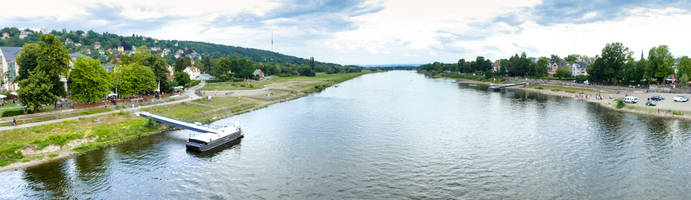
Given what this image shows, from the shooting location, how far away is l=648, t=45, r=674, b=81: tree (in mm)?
90938

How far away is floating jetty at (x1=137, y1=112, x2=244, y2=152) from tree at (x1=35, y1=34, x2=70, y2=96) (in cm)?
980

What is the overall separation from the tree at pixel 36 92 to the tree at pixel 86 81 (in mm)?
4173

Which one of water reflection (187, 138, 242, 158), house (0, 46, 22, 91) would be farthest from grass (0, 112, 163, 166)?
house (0, 46, 22, 91)

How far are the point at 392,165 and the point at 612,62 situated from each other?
95.6 m

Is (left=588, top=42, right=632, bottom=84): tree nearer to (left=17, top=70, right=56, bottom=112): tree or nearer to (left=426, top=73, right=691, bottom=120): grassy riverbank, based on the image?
(left=426, top=73, right=691, bottom=120): grassy riverbank

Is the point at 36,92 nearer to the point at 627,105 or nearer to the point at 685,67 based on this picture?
the point at 627,105

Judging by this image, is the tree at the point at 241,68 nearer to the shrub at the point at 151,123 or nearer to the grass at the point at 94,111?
the grass at the point at 94,111

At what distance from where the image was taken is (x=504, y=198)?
25453mm

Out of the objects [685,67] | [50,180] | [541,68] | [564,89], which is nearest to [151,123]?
[50,180]

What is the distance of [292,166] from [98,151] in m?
20.5

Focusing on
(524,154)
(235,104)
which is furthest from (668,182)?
(235,104)

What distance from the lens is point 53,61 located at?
152ft

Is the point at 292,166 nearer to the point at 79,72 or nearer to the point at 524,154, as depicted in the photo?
the point at 524,154

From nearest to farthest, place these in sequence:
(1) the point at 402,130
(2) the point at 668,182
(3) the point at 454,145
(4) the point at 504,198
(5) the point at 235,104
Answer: (4) the point at 504,198
(2) the point at 668,182
(3) the point at 454,145
(1) the point at 402,130
(5) the point at 235,104
